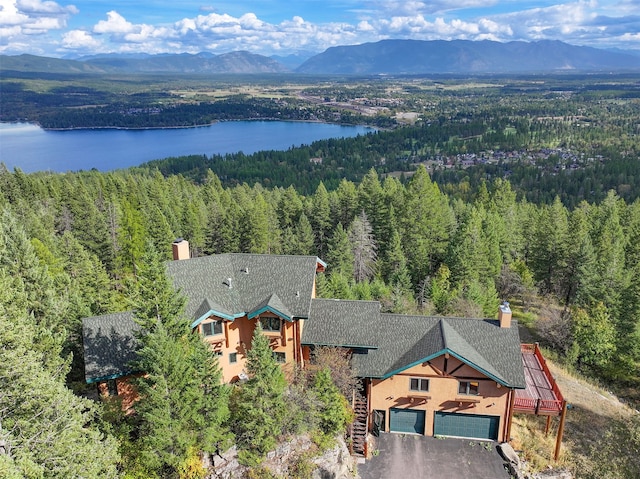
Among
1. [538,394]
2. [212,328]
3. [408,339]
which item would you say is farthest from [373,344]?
[538,394]

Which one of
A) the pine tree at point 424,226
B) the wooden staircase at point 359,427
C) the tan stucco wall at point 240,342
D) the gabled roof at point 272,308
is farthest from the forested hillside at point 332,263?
the wooden staircase at point 359,427

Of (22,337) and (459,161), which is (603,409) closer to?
(22,337)

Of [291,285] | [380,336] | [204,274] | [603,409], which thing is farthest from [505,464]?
[204,274]

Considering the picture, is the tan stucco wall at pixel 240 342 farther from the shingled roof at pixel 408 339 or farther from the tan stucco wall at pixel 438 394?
the tan stucco wall at pixel 438 394

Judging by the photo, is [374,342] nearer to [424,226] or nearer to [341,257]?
[341,257]

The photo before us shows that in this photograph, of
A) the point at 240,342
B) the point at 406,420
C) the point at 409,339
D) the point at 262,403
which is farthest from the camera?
the point at 240,342

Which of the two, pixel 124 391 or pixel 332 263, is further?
pixel 332 263
